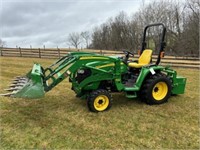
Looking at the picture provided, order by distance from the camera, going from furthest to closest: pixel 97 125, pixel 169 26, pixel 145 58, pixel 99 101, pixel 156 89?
1. pixel 169 26
2. pixel 145 58
3. pixel 156 89
4. pixel 99 101
5. pixel 97 125

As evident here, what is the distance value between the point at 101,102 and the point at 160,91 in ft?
5.16

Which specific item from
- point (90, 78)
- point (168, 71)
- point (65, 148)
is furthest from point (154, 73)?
point (65, 148)

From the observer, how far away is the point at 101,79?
4691 millimetres

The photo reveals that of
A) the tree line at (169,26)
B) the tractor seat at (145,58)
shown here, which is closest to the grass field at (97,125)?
the tractor seat at (145,58)

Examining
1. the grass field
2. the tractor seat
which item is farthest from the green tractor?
the grass field

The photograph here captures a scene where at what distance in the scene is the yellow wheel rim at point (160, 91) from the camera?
5219mm

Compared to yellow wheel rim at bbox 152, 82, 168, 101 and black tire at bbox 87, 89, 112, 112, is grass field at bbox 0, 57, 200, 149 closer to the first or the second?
black tire at bbox 87, 89, 112, 112

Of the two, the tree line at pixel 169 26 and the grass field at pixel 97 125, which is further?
the tree line at pixel 169 26

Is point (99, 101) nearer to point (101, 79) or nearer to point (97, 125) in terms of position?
point (101, 79)

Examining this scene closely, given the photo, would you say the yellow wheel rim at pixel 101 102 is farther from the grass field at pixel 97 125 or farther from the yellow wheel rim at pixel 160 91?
the yellow wheel rim at pixel 160 91

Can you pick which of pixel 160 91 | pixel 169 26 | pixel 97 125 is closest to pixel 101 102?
pixel 97 125

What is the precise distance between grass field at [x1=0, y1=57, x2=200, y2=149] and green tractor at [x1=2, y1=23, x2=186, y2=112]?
0.30 meters

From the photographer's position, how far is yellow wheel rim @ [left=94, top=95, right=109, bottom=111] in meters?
4.59

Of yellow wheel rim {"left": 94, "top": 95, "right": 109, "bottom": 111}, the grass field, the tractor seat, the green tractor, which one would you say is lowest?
the grass field
